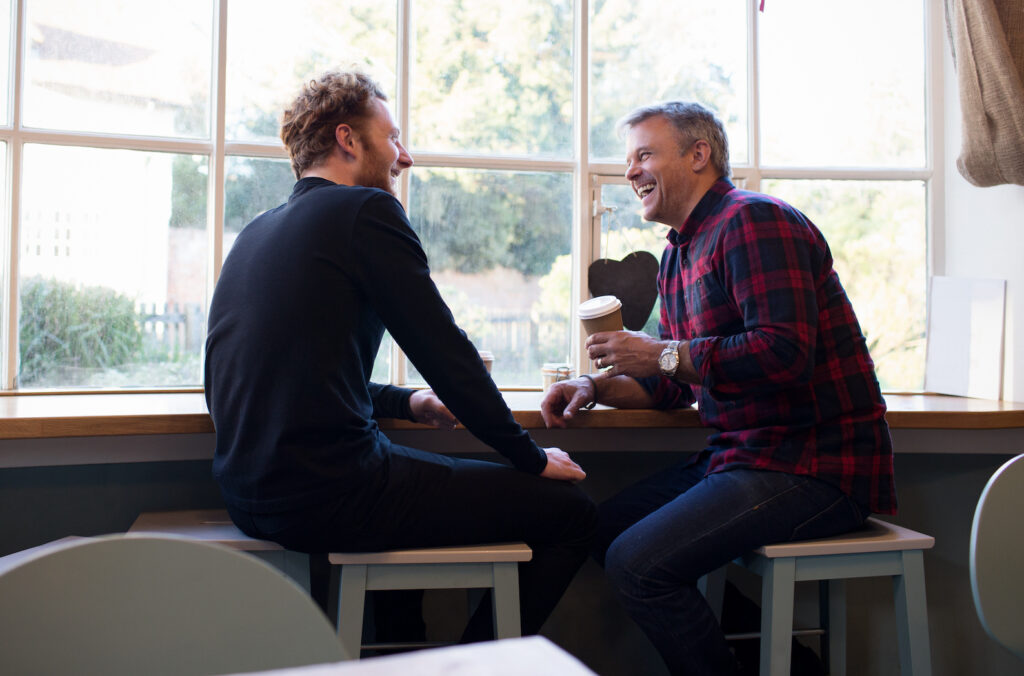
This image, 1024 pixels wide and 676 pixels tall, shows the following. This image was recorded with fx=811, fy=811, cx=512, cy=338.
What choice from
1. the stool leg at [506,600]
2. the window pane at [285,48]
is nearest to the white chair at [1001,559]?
the stool leg at [506,600]

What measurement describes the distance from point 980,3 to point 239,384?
2.22 meters

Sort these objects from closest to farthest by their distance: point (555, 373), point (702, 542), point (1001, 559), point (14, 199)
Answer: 1. point (1001, 559)
2. point (702, 542)
3. point (555, 373)
4. point (14, 199)

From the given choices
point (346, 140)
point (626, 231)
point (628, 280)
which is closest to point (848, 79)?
point (626, 231)

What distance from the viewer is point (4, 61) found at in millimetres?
2486

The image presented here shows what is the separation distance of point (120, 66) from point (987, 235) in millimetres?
2870

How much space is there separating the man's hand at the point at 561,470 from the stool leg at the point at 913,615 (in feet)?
2.29

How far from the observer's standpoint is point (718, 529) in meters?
1.61

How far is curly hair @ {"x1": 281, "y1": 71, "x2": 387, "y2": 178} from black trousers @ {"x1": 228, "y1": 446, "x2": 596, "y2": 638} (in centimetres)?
67

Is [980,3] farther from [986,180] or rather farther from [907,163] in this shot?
[907,163]

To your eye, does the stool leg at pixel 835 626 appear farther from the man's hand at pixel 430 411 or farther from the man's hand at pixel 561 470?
the man's hand at pixel 430 411

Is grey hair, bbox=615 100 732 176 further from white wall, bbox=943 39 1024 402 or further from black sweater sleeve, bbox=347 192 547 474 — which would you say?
white wall, bbox=943 39 1024 402

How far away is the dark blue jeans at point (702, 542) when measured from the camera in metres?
1.60

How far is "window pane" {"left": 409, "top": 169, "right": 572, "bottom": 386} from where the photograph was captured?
2.78m

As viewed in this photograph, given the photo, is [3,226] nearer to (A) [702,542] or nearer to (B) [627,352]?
(B) [627,352]
